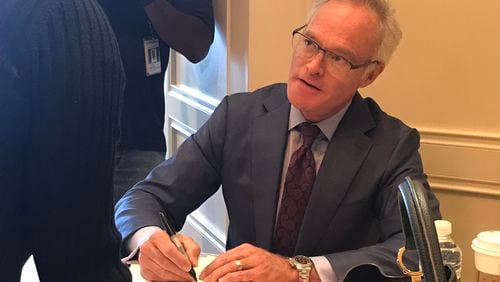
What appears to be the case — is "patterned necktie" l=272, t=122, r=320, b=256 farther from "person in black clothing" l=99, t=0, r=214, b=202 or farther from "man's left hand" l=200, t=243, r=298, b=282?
"person in black clothing" l=99, t=0, r=214, b=202

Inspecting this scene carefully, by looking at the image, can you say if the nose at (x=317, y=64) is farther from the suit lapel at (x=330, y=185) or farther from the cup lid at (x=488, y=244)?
the cup lid at (x=488, y=244)

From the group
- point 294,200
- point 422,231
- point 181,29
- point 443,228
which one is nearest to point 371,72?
point 294,200

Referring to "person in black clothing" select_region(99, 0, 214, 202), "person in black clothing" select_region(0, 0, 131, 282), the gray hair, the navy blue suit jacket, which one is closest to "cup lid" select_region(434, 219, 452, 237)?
the navy blue suit jacket

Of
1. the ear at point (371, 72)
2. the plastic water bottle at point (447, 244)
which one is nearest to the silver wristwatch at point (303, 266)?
the plastic water bottle at point (447, 244)

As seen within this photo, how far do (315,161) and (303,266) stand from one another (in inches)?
12.4

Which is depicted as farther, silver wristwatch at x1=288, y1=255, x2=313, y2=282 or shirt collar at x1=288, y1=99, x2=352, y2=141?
shirt collar at x1=288, y1=99, x2=352, y2=141

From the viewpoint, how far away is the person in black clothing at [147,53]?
6.85 feet

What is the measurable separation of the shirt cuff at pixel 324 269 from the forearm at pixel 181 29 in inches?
35.6

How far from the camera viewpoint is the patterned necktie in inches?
67.6

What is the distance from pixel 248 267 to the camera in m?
1.47

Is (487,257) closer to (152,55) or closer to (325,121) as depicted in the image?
(325,121)

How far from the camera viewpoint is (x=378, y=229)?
5.74ft

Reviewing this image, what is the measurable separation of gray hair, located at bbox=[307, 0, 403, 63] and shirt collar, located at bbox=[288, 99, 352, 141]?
6.5 inches

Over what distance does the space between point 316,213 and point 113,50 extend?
1.02 metres
